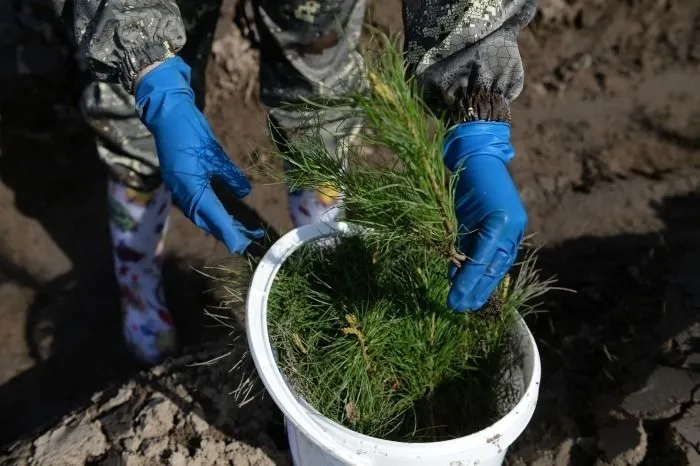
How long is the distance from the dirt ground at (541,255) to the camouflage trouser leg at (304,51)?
0.17 metres

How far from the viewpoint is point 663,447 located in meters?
1.46

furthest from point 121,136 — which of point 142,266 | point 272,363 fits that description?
point 272,363

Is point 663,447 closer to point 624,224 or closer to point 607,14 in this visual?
point 624,224

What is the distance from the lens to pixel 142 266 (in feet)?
6.56

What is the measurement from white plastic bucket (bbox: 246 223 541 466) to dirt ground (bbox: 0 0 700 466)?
36cm

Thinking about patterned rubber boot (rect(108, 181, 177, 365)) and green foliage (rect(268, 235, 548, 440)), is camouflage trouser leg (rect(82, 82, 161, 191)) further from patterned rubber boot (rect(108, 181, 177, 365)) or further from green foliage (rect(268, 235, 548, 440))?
green foliage (rect(268, 235, 548, 440))

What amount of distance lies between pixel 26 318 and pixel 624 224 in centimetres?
203

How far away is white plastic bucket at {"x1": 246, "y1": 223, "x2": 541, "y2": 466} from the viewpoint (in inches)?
41.9

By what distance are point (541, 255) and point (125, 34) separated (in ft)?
4.83

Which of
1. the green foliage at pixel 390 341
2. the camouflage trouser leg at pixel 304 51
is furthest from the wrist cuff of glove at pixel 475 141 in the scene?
the camouflage trouser leg at pixel 304 51

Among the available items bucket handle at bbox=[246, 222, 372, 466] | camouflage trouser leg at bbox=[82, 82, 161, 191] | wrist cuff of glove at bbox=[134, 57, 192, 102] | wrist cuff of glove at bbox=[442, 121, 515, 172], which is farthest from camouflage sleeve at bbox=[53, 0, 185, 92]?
wrist cuff of glove at bbox=[442, 121, 515, 172]

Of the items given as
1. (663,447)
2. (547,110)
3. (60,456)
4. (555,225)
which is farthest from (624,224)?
(60,456)

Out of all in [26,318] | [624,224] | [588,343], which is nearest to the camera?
[588,343]

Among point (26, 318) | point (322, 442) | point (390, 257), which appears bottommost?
point (26, 318)
